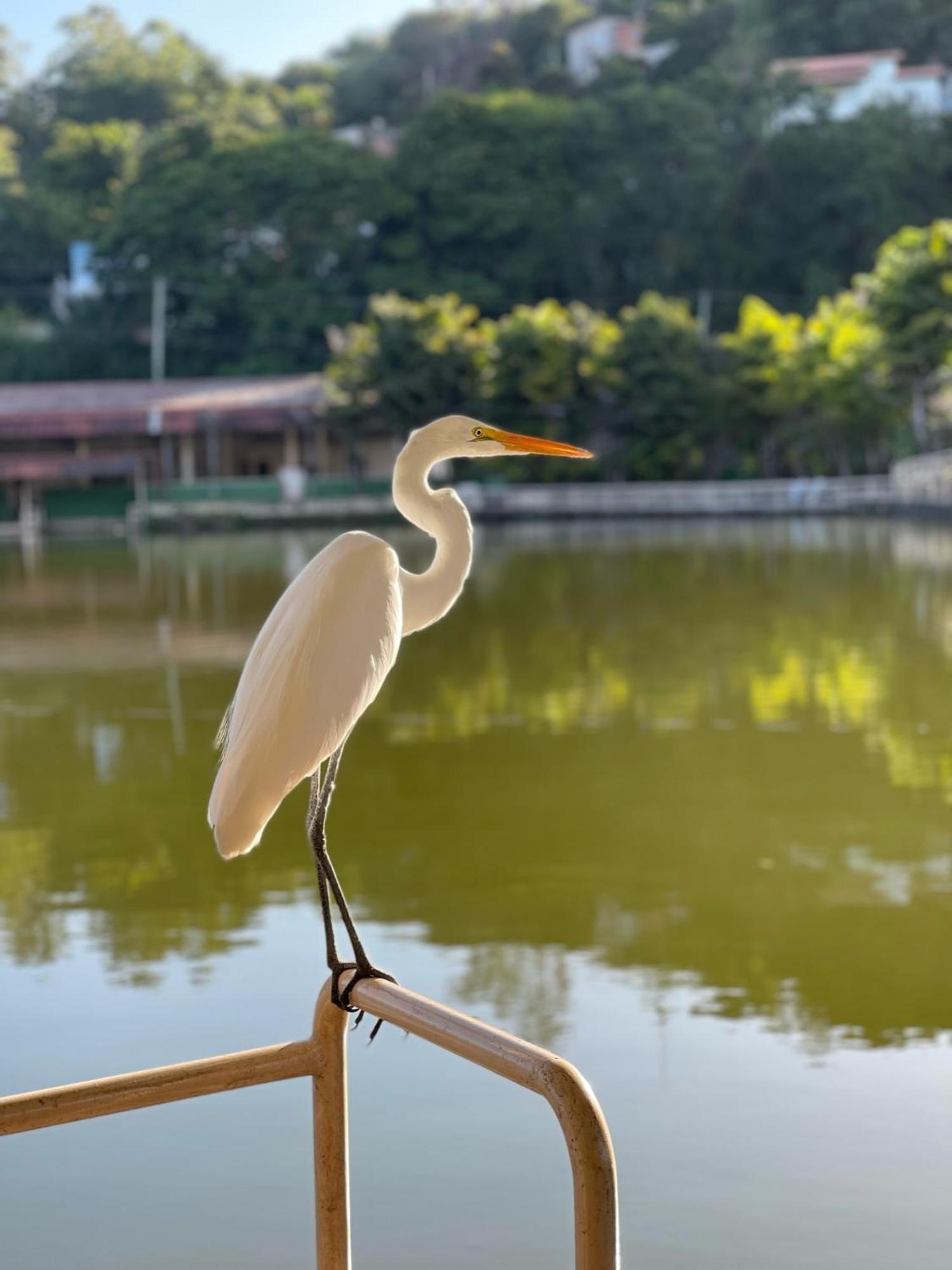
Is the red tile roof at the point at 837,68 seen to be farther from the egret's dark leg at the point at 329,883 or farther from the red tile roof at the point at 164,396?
the egret's dark leg at the point at 329,883

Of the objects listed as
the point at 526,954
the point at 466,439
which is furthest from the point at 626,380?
the point at 466,439

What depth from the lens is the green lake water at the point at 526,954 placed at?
12.5ft

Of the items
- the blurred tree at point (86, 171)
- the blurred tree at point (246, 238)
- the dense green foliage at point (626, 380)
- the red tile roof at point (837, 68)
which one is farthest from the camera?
the red tile roof at point (837, 68)

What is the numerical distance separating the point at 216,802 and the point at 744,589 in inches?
593

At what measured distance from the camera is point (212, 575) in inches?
867

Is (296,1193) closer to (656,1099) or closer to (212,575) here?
(656,1099)

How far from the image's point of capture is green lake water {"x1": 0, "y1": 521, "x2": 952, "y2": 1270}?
3824 mm

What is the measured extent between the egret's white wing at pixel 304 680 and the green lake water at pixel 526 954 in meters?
1.56

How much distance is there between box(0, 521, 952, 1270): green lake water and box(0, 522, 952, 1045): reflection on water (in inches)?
1.0

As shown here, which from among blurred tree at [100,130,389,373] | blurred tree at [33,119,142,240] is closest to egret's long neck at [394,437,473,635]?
blurred tree at [100,130,389,373]

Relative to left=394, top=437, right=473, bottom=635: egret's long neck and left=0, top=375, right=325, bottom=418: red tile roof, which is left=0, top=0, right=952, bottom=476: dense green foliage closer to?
left=0, top=375, right=325, bottom=418: red tile roof

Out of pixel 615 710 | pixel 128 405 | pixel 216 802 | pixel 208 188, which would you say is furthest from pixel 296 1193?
pixel 208 188

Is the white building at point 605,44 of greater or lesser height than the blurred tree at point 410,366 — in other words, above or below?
above

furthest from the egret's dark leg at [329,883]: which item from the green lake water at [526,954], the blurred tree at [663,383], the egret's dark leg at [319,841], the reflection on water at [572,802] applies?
the blurred tree at [663,383]
